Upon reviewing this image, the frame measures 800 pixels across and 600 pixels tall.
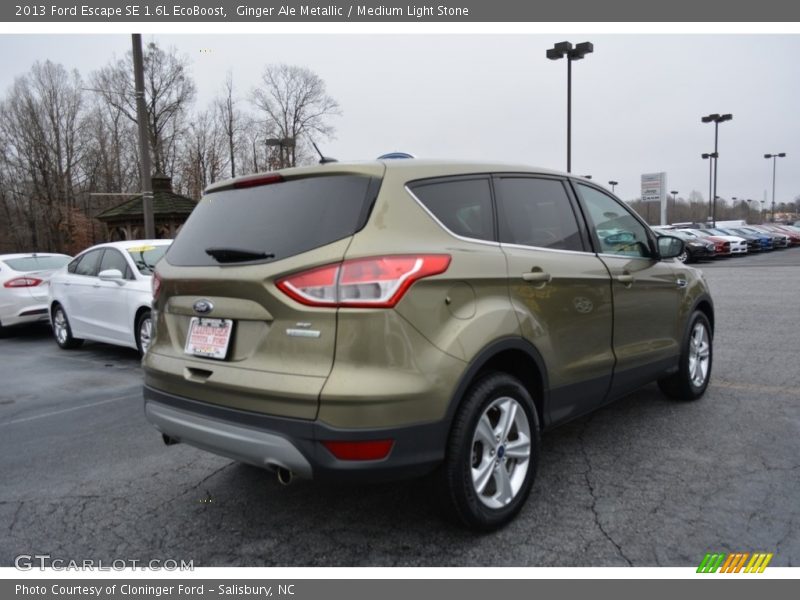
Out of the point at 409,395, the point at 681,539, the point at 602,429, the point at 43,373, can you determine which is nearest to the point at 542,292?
the point at 409,395

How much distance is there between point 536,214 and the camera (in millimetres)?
3516

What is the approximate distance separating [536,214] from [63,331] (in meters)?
8.09

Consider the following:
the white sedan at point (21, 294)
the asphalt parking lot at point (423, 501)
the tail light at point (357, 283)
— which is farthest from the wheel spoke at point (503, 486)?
the white sedan at point (21, 294)

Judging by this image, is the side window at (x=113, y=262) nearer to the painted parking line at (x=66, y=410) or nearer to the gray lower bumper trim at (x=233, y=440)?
the painted parking line at (x=66, y=410)

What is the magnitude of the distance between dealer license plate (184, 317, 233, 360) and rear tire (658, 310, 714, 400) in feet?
12.0

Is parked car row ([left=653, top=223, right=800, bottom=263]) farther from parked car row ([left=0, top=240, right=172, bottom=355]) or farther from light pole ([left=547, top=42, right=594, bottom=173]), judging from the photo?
parked car row ([left=0, top=240, right=172, bottom=355])

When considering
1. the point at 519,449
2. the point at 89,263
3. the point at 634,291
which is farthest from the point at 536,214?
the point at 89,263

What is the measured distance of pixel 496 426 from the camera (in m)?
3.00

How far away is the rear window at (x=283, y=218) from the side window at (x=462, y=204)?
29cm

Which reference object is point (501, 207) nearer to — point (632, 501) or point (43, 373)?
point (632, 501)

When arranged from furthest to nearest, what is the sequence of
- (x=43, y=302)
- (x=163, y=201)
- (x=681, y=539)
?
(x=163, y=201) < (x=43, y=302) < (x=681, y=539)

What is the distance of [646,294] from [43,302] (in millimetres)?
9949

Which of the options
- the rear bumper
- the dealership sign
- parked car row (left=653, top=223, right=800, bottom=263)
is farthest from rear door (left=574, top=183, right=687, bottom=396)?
the dealership sign

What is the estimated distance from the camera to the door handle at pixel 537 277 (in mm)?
3156
